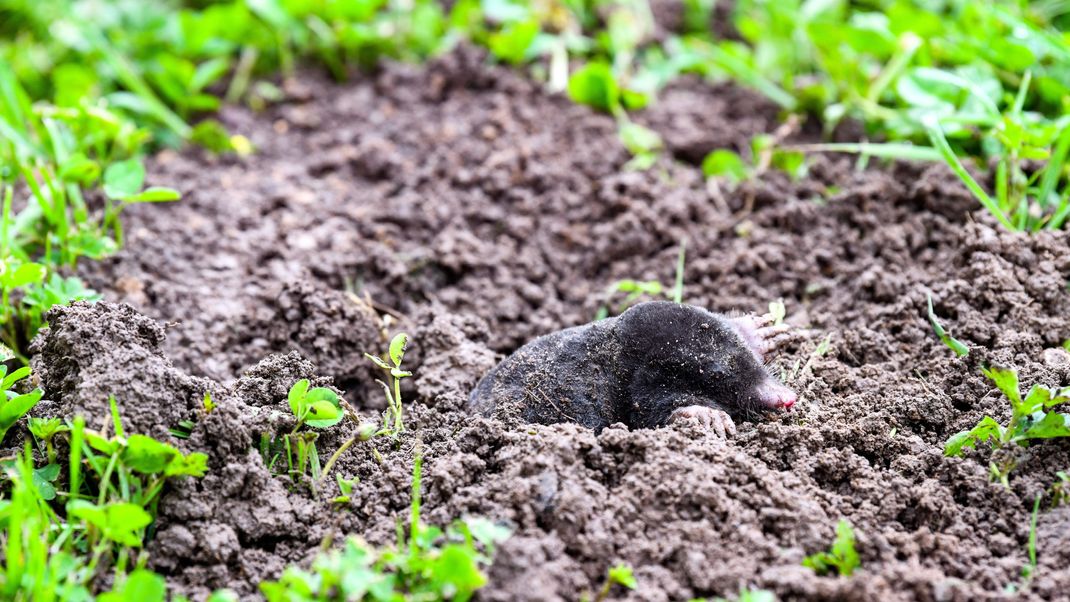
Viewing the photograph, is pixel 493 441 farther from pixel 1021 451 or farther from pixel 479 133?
pixel 479 133

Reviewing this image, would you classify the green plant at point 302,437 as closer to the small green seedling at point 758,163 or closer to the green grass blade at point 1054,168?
the small green seedling at point 758,163

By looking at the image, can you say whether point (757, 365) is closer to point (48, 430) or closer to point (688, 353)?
point (688, 353)

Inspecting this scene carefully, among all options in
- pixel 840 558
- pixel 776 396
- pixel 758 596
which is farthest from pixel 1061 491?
pixel 758 596

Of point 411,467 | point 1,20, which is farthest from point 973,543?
point 1,20

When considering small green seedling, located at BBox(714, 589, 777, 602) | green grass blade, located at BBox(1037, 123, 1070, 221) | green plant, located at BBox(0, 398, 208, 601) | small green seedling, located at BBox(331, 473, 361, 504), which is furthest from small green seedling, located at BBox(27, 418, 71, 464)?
green grass blade, located at BBox(1037, 123, 1070, 221)

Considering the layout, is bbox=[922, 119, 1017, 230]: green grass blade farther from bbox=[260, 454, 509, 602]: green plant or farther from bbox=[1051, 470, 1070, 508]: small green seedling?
bbox=[260, 454, 509, 602]: green plant

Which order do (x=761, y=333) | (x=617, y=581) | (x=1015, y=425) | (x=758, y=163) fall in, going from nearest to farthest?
(x=617, y=581)
(x=1015, y=425)
(x=761, y=333)
(x=758, y=163)
